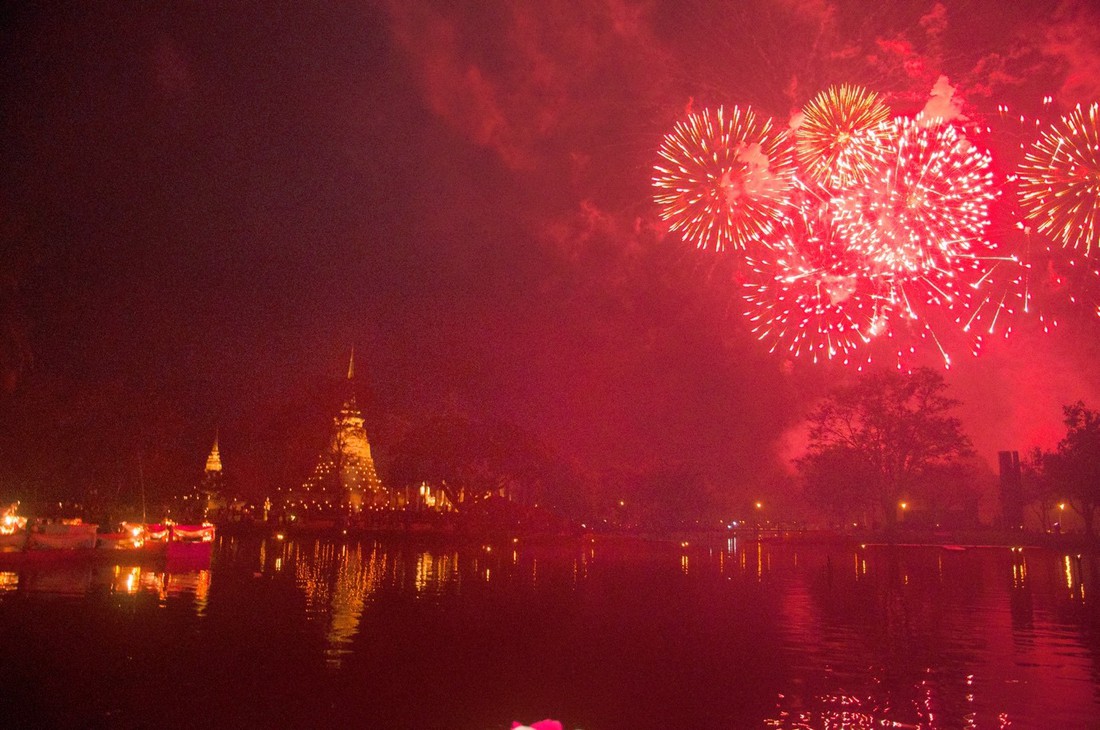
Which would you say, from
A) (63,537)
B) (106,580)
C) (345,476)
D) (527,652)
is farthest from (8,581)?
(345,476)

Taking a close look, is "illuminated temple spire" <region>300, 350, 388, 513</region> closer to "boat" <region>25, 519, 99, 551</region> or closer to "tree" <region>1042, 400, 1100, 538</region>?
"boat" <region>25, 519, 99, 551</region>

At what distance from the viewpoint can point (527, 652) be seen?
1281 centimetres

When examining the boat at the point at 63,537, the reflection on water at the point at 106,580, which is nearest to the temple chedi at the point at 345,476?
the boat at the point at 63,537

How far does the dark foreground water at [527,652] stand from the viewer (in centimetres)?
907

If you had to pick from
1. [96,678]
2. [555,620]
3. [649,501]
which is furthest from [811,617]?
[649,501]

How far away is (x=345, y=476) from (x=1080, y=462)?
5161 cm

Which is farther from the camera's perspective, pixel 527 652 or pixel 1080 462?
pixel 1080 462

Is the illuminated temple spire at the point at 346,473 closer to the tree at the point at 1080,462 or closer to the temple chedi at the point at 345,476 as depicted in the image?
the temple chedi at the point at 345,476

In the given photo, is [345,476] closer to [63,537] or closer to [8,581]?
[63,537]

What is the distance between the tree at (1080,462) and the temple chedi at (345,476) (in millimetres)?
43125

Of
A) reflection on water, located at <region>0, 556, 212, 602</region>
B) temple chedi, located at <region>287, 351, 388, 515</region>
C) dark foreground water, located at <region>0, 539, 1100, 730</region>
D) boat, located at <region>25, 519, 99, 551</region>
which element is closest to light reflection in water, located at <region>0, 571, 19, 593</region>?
reflection on water, located at <region>0, 556, 212, 602</region>

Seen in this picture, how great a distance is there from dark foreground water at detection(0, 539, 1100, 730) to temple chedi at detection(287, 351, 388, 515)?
2842 cm

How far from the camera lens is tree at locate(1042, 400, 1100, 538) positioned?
47.0 m

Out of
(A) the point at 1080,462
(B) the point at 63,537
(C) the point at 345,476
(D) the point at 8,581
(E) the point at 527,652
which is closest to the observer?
(E) the point at 527,652
